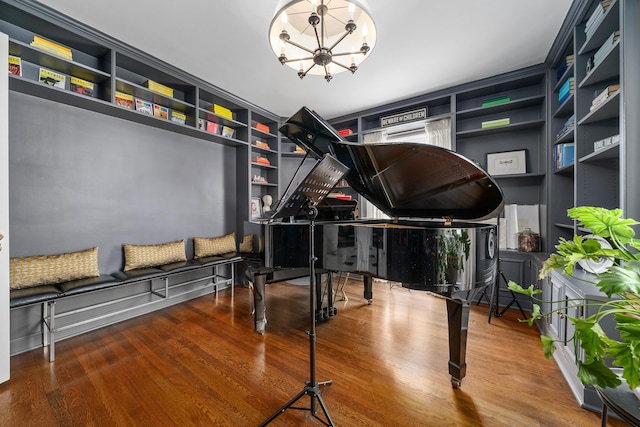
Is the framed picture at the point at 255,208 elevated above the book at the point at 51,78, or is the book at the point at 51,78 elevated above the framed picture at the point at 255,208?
the book at the point at 51,78

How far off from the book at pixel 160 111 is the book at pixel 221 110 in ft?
2.00

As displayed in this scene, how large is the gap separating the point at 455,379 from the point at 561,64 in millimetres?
3200

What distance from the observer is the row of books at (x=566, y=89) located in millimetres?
2300

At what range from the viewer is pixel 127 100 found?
8.66 ft

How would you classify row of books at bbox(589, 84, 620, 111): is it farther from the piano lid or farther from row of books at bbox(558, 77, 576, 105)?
the piano lid

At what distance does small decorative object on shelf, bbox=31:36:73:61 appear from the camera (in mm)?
2074

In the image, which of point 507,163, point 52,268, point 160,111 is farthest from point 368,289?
point 160,111

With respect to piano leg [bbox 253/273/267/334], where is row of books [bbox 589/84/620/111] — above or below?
above

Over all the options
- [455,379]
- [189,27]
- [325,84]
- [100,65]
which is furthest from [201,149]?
[455,379]

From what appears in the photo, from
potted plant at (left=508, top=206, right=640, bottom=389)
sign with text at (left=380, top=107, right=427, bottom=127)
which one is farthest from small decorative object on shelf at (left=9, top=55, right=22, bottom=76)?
sign with text at (left=380, top=107, right=427, bottom=127)

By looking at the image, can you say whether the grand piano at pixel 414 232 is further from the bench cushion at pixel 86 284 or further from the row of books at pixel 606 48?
the bench cushion at pixel 86 284

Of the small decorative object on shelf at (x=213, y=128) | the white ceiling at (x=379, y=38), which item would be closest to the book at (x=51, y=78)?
the white ceiling at (x=379, y=38)

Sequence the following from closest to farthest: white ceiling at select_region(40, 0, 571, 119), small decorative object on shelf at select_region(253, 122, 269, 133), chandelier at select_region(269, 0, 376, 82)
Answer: chandelier at select_region(269, 0, 376, 82) → white ceiling at select_region(40, 0, 571, 119) → small decorative object on shelf at select_region(253, 122, 269, 133)

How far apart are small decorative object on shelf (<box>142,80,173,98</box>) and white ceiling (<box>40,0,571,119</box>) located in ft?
0.91
